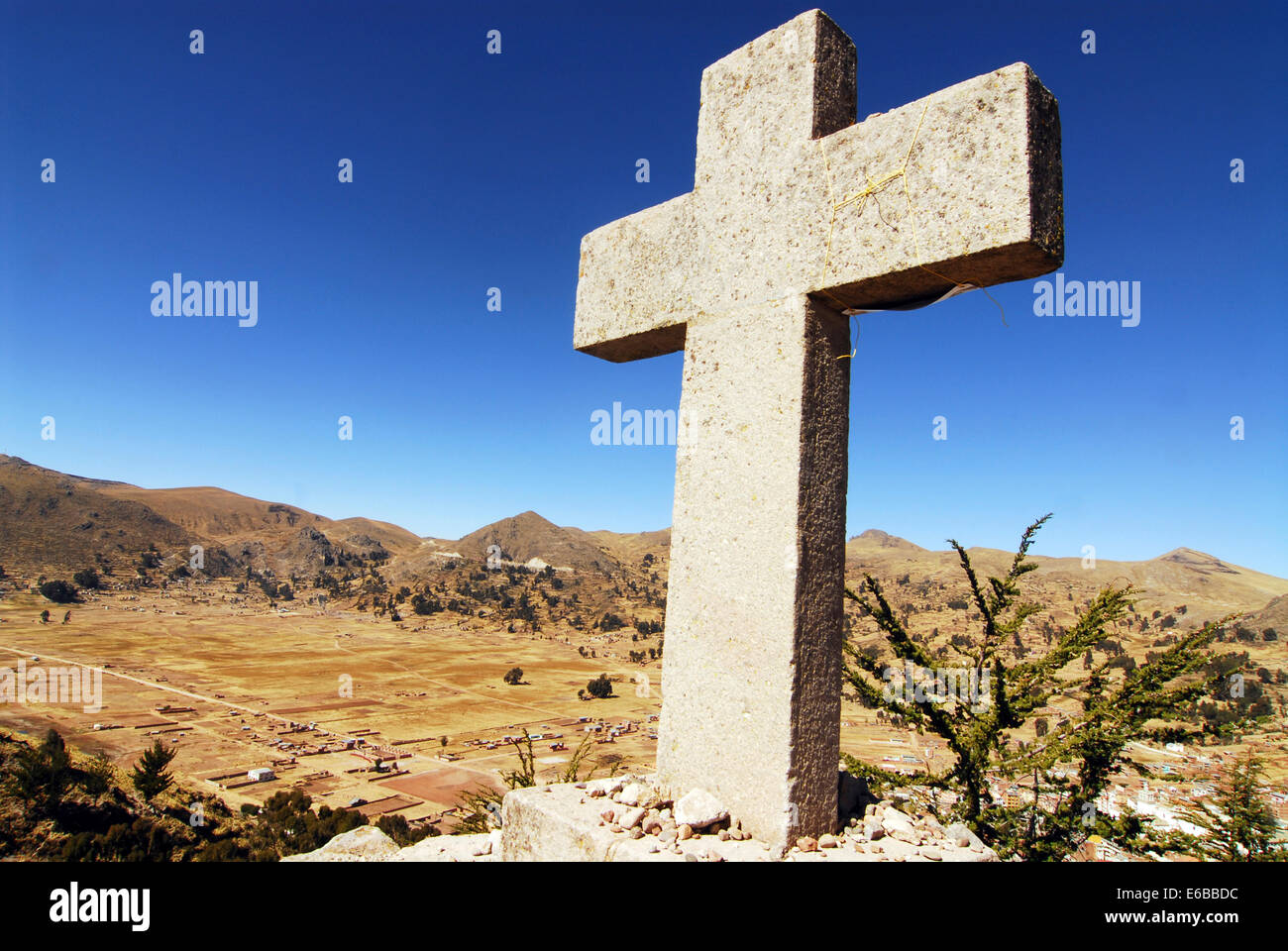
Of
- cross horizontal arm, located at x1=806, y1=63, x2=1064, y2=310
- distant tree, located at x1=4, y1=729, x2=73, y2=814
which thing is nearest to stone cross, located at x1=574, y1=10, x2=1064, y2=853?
cross horizontal arm, located at x1=806, y1=63, x2=1064, y2=310

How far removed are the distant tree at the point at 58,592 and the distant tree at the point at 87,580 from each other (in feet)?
7.34

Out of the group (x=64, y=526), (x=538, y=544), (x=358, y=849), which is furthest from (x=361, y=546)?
(x=358, y=849)

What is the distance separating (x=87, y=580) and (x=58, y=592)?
4807 mm

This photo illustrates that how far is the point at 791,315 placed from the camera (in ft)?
8.62

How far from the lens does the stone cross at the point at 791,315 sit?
2.26 meters

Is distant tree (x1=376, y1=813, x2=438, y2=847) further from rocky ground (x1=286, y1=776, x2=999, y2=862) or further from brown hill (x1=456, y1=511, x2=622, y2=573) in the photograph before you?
brown hill (x1=456, y1=511, x2=622, y2=573)

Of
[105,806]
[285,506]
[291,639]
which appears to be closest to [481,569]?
[291,639]

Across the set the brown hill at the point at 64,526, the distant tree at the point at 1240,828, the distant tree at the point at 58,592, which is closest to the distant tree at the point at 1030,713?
the distant tree at the point at 1240,828

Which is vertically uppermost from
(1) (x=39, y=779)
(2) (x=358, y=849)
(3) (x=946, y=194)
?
(3) (x=946, y=194)

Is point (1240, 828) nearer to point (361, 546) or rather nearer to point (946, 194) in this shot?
point (946, 194)

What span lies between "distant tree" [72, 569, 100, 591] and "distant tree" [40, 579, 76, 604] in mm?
2238

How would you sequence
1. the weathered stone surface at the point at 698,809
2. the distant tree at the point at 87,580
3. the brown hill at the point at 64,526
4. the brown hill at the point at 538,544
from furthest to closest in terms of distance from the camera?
the brown hill at the point at 538,544 < the brown hill at the point at 64,526 < the distant tree at the point at 87,580 < the weathered stone surface at the point at 698,809

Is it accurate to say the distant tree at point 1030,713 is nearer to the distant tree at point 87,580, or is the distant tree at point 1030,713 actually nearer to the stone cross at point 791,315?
the stone cross at point 791,315
